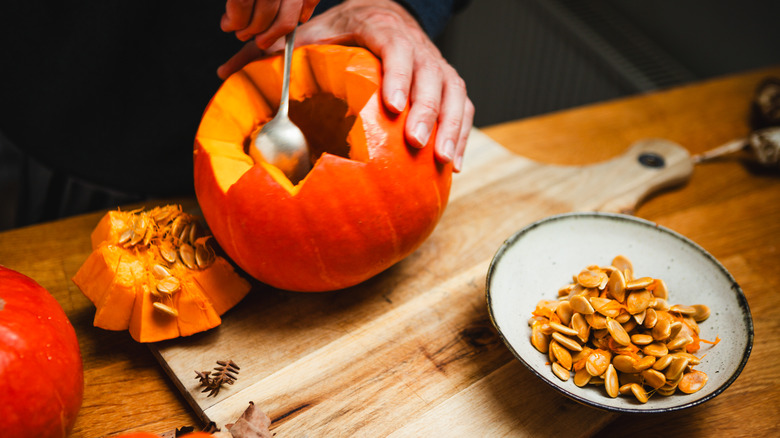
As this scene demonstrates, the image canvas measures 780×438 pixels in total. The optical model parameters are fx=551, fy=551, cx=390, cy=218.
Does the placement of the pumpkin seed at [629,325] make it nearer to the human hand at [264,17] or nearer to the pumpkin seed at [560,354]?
the pumpkin seed at [560,354]

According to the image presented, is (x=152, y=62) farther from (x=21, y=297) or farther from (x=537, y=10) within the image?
(x=537, y=10)

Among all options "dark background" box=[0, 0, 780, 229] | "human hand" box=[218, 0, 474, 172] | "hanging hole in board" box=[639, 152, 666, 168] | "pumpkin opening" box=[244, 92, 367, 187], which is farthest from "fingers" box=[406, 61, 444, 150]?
"dark background" box=[0, 0, 780, 229]

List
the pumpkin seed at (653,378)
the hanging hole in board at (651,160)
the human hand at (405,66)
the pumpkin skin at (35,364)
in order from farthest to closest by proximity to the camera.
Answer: the hanging hole in board at (651,160)
the human hand at (405,66)
the pumpkin seed at (653,378)
the pumpkin skin at (35,364)

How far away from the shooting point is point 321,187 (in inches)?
28.7

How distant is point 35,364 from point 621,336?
0.70m

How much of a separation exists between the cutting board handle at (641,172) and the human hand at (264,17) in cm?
69

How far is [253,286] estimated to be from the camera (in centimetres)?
90

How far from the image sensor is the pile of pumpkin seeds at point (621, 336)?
0.71m

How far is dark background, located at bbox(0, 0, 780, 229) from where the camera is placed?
6.97 ft

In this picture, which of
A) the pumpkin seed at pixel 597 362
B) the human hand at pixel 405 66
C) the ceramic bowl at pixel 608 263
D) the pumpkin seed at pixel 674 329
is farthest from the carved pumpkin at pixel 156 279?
the pumpkin seed at pixel 674 329

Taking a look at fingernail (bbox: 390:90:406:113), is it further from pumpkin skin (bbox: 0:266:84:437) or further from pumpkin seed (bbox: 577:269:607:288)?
pumpkin skin (bbox: 0:266:84:437)

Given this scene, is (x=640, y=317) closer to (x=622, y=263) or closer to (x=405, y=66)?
(x=622, y=263)

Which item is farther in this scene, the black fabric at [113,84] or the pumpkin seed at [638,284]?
the black fabric at [113,84]

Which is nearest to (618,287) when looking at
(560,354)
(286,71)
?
(560,354)
